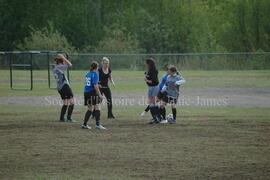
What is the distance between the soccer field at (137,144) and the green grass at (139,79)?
28.7 ft

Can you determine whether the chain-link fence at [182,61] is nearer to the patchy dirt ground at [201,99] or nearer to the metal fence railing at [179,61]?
the metal fence railing at [179,61]

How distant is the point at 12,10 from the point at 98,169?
6303cm

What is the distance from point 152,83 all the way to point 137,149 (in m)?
4.85

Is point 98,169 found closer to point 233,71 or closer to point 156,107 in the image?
point 156,107

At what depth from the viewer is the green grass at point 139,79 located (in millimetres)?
32638

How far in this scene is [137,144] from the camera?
1305cm

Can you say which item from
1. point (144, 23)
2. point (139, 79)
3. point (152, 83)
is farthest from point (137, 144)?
point (144, 23)

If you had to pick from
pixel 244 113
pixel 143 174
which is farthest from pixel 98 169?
pixel 244 113

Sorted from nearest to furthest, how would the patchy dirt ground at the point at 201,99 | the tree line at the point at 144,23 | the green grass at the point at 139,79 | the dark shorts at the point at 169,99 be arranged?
the dark shorts at the point at 169,99 → the patchy dirt ground at the point at 201,99 → the green grass at the point at 139,79 → the tree line at the point at 144,23

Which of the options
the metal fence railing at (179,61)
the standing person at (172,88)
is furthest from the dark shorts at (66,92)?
the metal fence railing at (179,61)

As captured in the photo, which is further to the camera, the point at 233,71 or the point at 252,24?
the point at 252,24

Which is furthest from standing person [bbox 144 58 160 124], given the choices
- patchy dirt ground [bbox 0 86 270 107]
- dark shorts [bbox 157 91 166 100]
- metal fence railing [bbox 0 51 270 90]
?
metal fence railing [bbox 0 51 270 90]

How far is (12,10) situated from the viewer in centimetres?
7062

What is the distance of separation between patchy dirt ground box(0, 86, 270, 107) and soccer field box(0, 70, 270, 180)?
0.28m
